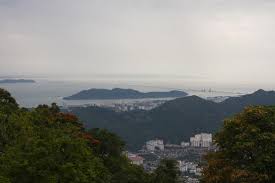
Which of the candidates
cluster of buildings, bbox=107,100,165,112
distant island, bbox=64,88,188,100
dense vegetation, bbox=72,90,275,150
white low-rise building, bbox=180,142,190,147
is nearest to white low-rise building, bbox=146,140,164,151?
dense vegetation, bbox=72,90,275,150

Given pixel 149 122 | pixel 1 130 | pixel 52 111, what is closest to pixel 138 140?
pixel 149 122

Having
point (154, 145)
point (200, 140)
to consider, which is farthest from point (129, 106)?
point (154, 145)

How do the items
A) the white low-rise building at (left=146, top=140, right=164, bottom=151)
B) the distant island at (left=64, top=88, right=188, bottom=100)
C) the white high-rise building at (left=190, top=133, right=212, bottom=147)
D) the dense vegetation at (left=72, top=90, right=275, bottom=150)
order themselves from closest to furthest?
1. the white low-rise building at (left=146, top=140, right=164, bottom=151)
2. the white high-rise building at (left=190, top=133, right=212, bottom=147)
3. the dense vegetation at (left=72, top=90, right=275, bottom=150)
4. the distant island at (left=64, top=88, right=188, bottom=100)

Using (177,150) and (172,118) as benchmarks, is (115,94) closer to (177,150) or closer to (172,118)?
(172,118)

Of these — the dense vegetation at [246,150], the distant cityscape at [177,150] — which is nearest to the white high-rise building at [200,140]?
the distant cityscape at [177,150]

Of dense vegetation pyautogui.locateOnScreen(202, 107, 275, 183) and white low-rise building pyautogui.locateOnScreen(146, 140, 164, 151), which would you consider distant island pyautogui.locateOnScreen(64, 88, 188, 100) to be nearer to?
white low-rise building pyautogui.locateOnScreen(146, 140, 164, 151)

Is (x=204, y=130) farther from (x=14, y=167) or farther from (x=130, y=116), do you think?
(x=14, y=167)
